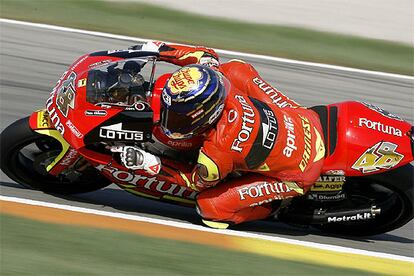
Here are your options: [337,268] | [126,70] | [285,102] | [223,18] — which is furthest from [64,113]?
[223,18]

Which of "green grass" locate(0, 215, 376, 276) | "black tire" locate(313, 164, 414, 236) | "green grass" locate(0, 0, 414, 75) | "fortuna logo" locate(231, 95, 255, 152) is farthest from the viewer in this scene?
"green grass" locate(0, 0, 414, 75)

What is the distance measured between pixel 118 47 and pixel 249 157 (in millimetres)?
4487

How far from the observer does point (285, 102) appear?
6625mm

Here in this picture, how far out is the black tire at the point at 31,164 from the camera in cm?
610

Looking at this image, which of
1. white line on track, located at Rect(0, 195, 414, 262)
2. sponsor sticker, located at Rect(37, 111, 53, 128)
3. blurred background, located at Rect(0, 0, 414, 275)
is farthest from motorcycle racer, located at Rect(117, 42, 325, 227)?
sponsor sticker, located at Rect(37, 111, 53, 128)

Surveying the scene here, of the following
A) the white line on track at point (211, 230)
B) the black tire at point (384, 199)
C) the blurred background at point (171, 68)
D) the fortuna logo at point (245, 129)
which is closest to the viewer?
the blurred background at point (171, 68)

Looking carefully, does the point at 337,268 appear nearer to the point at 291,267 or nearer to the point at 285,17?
the point at 291,267

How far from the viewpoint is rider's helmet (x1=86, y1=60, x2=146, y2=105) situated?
19.0 ft

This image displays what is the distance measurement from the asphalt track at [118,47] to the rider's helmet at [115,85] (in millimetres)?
1196

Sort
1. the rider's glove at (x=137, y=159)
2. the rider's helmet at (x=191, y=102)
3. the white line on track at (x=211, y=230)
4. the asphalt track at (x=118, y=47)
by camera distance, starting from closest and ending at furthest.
Answer: the rider's helmet at (x=191, y=102) → the rider's glove at (x=137, y=159) → the white line on track at (x=211, y=230) → the asphalt track at (x=118, y=47)

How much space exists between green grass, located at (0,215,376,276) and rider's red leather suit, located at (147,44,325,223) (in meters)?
0.57

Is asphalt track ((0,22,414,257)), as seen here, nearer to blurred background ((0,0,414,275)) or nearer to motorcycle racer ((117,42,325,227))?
blurred background ((0,0,414,275))

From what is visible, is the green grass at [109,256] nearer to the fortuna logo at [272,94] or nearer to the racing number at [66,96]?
the racing number at [66,96]

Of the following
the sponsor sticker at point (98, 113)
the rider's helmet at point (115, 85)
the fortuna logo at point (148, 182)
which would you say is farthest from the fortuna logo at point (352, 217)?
the sponsor sticker at point (98, 113)
